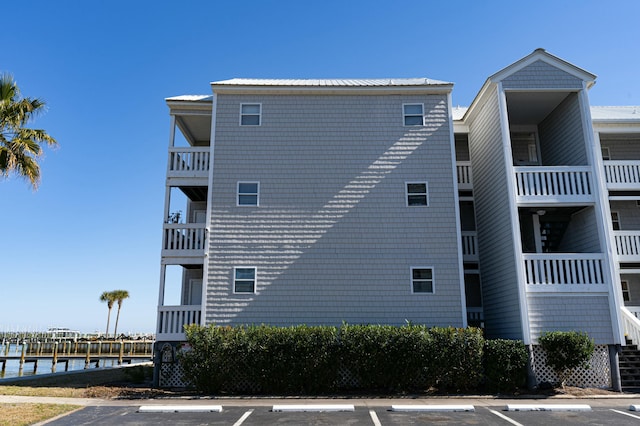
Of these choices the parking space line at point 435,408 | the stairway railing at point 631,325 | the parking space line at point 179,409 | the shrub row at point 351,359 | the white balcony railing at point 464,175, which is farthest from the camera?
the white balcony railing at point 464,175

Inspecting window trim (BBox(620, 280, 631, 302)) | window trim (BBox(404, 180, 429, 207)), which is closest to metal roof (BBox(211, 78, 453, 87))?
window trim (BBox(404, 180, 429, 207))

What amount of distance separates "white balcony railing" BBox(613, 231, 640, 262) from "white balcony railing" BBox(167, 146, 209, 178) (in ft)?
46.5

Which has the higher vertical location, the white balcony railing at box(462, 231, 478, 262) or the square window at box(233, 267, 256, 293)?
the white balcony railing at box(462, 231, 478, 262)

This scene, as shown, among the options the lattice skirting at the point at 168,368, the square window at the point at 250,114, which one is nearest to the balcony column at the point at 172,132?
the square window at the point at 250,114

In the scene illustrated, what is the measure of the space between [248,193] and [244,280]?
2874mm

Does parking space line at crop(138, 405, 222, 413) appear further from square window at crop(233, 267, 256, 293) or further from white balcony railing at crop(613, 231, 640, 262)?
white balcony railing at crop(613, 231, 640, 262)

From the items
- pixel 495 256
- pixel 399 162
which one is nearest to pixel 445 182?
pixel 399 162

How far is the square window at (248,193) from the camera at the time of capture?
15.4m

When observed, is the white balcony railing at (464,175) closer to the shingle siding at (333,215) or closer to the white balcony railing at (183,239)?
the shingle siding at (333,215)

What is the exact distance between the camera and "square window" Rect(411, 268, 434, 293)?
48.1ft

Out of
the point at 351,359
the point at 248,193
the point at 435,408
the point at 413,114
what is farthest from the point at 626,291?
the point at 248,193

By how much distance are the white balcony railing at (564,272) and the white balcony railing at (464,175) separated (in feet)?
14.6

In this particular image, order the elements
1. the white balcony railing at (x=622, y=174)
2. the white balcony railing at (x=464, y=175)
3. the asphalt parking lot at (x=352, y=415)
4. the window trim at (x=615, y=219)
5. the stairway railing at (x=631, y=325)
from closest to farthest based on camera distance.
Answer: the asphalt parking lot at (x=352, y=415), the stairway railing at (x=631, y=325), the white balcony railing at (x=622, y=174), the window trim at (x=615, y=219), the white balcony railing at (x=464, y=175)

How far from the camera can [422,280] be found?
14.7 meters
